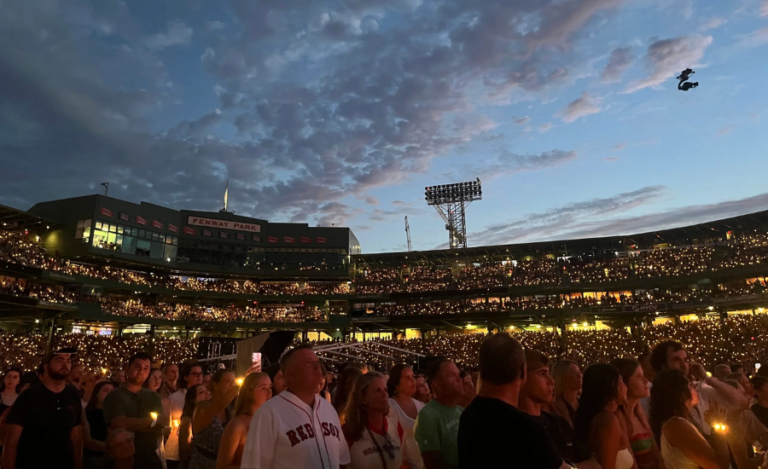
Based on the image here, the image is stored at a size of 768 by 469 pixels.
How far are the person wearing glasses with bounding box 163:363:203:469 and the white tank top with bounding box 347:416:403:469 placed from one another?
3455mm

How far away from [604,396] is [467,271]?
50.6 meters

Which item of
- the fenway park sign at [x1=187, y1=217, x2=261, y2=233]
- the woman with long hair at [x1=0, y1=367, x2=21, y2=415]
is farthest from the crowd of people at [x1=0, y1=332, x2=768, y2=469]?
the fenway park sign at [x1=187, y1=217, x2=261, y2=233]

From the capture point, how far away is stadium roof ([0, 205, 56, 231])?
39.3 m

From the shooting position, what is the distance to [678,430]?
4.04 meters

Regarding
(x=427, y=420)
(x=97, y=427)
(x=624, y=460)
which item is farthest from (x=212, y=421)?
(x=624, y=460)


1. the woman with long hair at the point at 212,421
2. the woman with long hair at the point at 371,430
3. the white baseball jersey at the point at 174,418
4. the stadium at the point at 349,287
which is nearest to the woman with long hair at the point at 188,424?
the woman with long hair at the point at 212,421

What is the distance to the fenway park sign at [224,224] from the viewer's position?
2256 inches

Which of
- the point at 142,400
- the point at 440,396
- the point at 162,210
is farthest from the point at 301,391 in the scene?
the point at 162,210

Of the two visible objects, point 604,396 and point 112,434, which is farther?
point 112,434

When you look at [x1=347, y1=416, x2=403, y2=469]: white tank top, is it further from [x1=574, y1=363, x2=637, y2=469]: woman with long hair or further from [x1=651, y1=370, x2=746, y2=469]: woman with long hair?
[x1=651, y1=370, x2=746, y2=469]: woman with long hair

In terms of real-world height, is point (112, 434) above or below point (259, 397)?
below

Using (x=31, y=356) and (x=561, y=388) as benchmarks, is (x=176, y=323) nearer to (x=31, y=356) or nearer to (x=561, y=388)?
(x=31, y=356)

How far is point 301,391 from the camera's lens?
376 cm

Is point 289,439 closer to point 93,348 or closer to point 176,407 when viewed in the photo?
point 176,407
